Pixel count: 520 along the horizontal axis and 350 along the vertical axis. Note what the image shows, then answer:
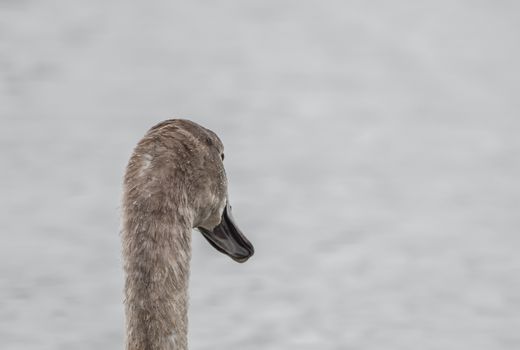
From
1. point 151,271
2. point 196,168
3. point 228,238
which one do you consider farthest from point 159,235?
point 228,238

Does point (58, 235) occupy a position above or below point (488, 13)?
below

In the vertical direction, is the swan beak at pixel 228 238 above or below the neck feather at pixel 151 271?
above

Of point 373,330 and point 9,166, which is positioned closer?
point 373,330

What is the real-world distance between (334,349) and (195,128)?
5.46m

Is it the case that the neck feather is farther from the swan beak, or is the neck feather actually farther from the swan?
the swan beak

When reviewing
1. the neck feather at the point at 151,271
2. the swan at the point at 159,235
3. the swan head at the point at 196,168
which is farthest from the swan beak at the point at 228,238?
the neck feather at the point at 151,271

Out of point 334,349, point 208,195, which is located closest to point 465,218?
point 334,349

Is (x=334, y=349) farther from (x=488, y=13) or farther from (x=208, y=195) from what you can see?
(x=488, y=13)

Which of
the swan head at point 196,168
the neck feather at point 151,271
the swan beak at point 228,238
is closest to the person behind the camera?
the neck feather at point 151,271

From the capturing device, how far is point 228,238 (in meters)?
8.98

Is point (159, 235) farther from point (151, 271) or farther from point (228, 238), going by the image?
point (228, 238)

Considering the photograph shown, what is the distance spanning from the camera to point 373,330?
13.7 meters

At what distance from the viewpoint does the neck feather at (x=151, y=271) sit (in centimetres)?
761

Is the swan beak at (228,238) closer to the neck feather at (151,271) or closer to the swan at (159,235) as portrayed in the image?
the swan at (159,235)
